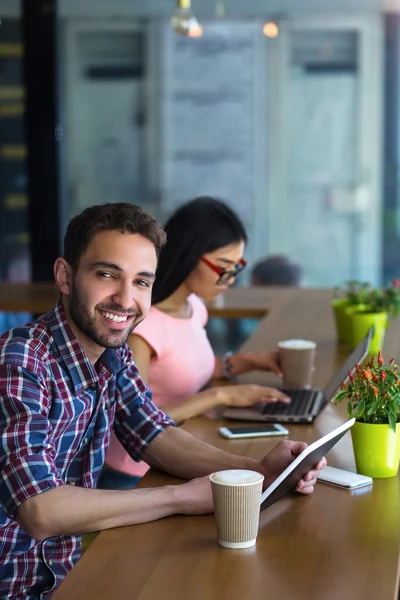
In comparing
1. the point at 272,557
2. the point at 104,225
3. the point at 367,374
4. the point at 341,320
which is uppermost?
the point at 104,225

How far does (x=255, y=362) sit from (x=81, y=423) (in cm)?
105

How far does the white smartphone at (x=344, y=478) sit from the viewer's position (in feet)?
Result: 5.85

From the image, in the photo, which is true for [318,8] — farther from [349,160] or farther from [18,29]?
[18,29]

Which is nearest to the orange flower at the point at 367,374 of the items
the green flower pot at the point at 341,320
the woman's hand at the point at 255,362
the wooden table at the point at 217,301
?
the woman's hand at the point at 255,362

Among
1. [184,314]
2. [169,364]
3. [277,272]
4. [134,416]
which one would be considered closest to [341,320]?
[184,314]

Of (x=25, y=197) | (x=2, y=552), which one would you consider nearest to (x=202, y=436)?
(x=2, y=552)

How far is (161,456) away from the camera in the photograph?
1908 mm

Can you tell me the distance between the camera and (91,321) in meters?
1.74

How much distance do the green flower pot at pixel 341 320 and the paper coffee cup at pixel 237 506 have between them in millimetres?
1719

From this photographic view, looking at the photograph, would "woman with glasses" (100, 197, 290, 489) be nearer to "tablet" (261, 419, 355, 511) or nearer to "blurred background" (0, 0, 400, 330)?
"tablet" (261, 419, 355, 511)

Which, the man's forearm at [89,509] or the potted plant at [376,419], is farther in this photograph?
the potted plant at [376,419]

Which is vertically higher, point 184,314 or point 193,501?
point 184,314

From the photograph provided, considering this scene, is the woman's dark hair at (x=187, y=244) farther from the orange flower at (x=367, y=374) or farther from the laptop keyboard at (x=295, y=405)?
the orange flower at (x=367, y=374)

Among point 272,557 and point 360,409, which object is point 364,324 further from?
point 272,557
